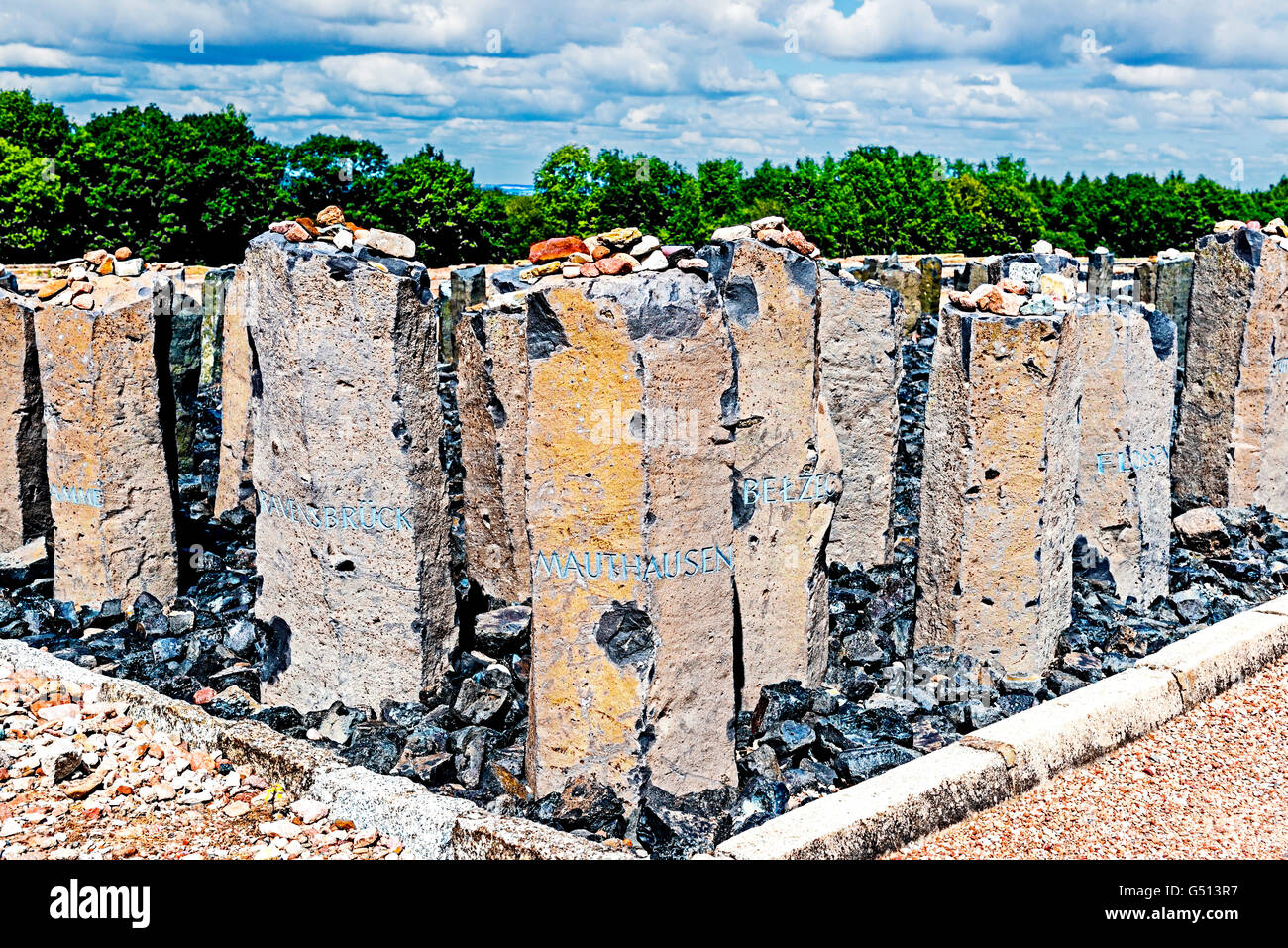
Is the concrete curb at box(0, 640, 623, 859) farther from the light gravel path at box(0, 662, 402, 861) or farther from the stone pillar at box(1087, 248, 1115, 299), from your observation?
the stone pillar at box(1087, 248, 1115, 299)

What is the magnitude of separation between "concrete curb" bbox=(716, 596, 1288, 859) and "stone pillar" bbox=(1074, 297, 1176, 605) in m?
1.21

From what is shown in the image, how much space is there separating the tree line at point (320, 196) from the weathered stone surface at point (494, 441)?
16.0 meters

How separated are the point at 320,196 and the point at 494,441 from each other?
19.7 m

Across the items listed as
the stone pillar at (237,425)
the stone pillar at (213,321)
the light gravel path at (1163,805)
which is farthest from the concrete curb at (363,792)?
the stone pillar at (213,321)

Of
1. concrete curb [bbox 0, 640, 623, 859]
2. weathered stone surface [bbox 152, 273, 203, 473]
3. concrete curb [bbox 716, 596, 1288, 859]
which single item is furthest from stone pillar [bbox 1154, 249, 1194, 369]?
concrete curb [bbox 0, 640, 623, 859]

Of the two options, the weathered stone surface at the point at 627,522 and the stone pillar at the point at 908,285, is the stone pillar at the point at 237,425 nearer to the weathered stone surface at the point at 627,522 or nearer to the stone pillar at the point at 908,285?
the weathered stone surface at the point at 627,522

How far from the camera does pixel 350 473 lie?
6.25m

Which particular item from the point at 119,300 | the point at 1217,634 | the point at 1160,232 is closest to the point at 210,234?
the point at 119,300

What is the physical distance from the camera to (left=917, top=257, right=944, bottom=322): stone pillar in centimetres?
2078

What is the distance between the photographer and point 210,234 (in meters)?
26.3

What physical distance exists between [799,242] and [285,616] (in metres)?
3.60

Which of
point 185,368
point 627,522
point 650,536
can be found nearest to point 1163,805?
point 650,536

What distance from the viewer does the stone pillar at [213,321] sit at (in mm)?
15688
